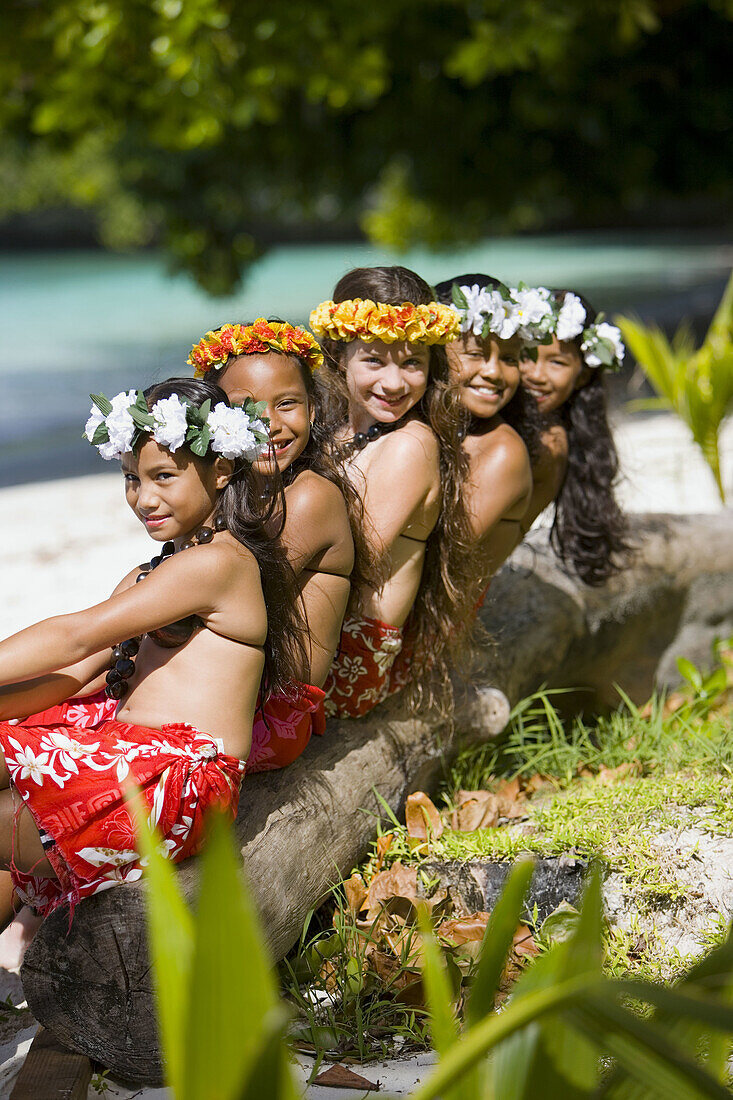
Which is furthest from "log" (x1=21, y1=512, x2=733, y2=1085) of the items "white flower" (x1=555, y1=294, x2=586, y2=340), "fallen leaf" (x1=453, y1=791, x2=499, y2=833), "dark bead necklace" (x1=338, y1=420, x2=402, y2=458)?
"white flower" (x1=555, y1=294, x2=586, y2=340)

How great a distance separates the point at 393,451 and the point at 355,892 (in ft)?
4.04

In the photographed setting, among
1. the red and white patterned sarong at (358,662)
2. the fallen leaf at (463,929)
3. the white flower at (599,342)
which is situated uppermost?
the white flower at (599,342)

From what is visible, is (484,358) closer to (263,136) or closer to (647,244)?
(263,136)

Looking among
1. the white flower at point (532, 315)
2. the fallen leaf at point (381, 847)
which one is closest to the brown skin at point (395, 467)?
the white flower at point (532, 315)

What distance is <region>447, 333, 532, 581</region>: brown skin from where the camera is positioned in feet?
11.3

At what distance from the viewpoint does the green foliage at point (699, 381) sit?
5.28 metres

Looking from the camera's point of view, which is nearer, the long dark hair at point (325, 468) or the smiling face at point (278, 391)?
the smiling face at point (278, 391)

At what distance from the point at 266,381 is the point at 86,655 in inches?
32.9

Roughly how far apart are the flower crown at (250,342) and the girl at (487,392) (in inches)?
29.8

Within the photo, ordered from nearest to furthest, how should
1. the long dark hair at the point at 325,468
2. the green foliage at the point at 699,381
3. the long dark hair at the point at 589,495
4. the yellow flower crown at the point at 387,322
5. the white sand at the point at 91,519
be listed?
the long dark hair at the point at 325,468, the yellow flower crown at the point at 387,322, the long dark hair at the point at 589,495, the green foliage at the point at 699,381, the white sand at the point at 91,519

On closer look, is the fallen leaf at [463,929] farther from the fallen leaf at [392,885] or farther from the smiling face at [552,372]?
the smiling face at [552,372]

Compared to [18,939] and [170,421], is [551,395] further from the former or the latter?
[18,939]

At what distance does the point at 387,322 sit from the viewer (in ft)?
9.95

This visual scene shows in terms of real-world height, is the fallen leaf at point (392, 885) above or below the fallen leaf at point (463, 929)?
above
